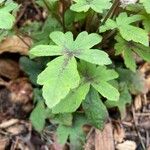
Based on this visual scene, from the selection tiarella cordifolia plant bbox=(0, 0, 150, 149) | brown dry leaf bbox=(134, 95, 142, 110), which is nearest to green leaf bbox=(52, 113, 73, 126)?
tiarella cordifolia plant bbox=(0, 0, 150, 149)

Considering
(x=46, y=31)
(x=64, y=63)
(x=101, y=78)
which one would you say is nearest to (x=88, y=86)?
(x=101, y=78)

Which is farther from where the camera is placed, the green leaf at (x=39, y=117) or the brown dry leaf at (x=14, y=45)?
the brown dry leaf at (x=14, y=45)

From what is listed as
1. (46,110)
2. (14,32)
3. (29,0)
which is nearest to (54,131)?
(46,110)

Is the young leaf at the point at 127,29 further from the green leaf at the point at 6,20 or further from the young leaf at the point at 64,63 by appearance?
the green leaf at the point at 6,20

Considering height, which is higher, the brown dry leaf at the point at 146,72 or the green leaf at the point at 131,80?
the green leaf at the point at 131,80

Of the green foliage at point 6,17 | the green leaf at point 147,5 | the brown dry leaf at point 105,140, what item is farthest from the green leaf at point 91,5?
the brown dry leaf at point 105,140

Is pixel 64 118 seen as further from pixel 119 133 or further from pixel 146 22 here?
pixel 146 22

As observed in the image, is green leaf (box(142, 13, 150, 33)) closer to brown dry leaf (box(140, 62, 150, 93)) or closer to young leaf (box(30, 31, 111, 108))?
young leaf (box(30, 31, 111, 108))
